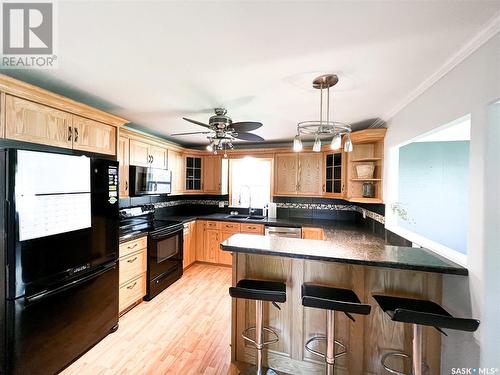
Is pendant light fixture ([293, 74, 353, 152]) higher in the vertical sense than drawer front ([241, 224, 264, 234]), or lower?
higher

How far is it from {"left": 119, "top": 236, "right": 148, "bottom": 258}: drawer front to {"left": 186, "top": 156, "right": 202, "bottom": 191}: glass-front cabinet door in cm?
180

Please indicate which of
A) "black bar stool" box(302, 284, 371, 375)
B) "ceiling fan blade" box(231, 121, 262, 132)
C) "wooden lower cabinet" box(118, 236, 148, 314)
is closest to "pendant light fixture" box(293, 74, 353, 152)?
"ceiling fan blade" box(231, 121, 262, 132)

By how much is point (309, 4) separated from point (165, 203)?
401cm

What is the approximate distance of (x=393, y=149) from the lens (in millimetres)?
2537

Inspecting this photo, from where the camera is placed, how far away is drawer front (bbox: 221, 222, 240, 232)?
3.98 metres

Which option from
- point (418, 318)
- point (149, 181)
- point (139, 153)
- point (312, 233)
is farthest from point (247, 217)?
point (418, 318)

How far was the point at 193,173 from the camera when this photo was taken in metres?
4.58

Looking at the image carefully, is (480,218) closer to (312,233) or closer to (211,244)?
(312,233)

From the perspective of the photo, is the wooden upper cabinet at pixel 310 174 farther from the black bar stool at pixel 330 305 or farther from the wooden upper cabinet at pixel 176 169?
the black bar stool at pixel 330 305

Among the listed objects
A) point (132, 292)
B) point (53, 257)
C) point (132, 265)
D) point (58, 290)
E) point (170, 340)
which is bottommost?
point (170, 340)

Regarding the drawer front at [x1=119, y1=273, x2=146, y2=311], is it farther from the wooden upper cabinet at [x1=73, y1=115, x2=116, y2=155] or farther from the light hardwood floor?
the wooden upper cabinet at [x1=73, y1=115, x2=116, y2=155]

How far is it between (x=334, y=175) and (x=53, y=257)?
12.1ft

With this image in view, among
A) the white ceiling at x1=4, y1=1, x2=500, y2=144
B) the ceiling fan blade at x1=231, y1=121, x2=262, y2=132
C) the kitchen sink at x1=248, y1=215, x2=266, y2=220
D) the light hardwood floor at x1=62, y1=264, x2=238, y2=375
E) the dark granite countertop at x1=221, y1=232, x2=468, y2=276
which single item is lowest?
the light hardwood floor at x1=62, y1=264, x2=238, y2=375

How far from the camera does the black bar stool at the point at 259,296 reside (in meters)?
1.48
